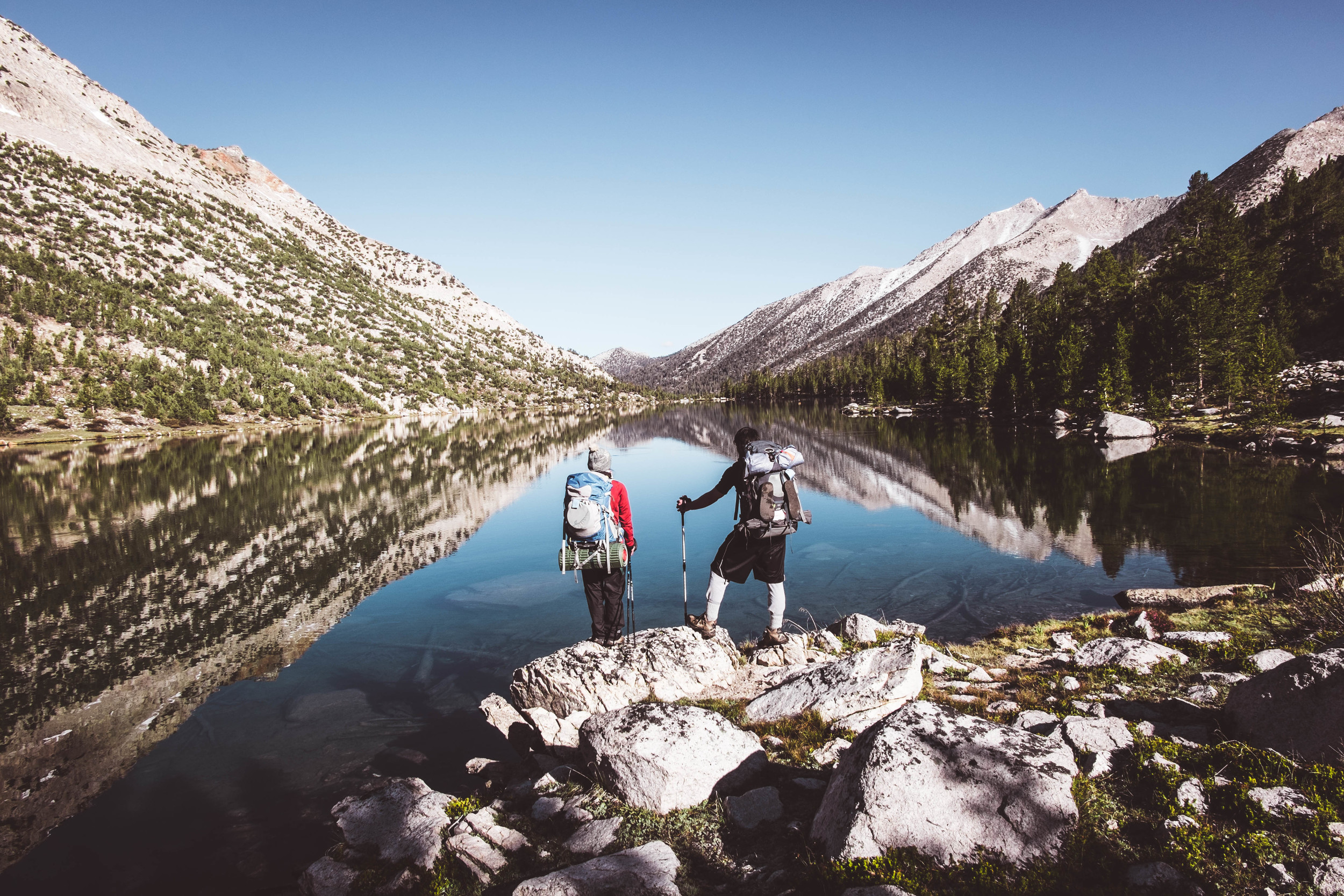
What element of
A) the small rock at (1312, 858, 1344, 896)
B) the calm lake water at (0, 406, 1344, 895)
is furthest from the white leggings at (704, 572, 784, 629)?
the small rock at (1312, 858, 1344, 896)

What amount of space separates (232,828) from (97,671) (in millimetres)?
6334

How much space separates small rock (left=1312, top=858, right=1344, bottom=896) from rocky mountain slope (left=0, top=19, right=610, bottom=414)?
79.2 metres

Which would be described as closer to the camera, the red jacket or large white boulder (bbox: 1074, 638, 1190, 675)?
large white boulder (bbox: 1074, 638, 1190, 675)

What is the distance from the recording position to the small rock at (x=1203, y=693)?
22.0 feet

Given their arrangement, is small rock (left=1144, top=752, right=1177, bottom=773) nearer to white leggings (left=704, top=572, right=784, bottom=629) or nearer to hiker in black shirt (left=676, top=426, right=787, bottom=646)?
hiker in black shirt (left=676, top=426, right=787, bottom=646)

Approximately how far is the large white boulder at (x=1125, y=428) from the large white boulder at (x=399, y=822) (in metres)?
55.5

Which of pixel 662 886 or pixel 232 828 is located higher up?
pixel 662 886

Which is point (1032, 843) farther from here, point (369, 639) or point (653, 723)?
point (369, 639)

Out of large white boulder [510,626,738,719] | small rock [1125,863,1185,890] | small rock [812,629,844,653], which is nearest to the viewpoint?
small rock [1125,863,1185,890]

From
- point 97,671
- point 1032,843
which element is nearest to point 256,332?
point 97,671

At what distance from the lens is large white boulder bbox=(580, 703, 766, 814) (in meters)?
5.45

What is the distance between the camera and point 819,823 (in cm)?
467

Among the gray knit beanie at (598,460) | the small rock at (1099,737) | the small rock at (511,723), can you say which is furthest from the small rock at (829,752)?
the gray knit beanie at (598,460)

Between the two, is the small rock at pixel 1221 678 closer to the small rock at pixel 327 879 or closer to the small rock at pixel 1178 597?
the small rock at pixel 1178 597
